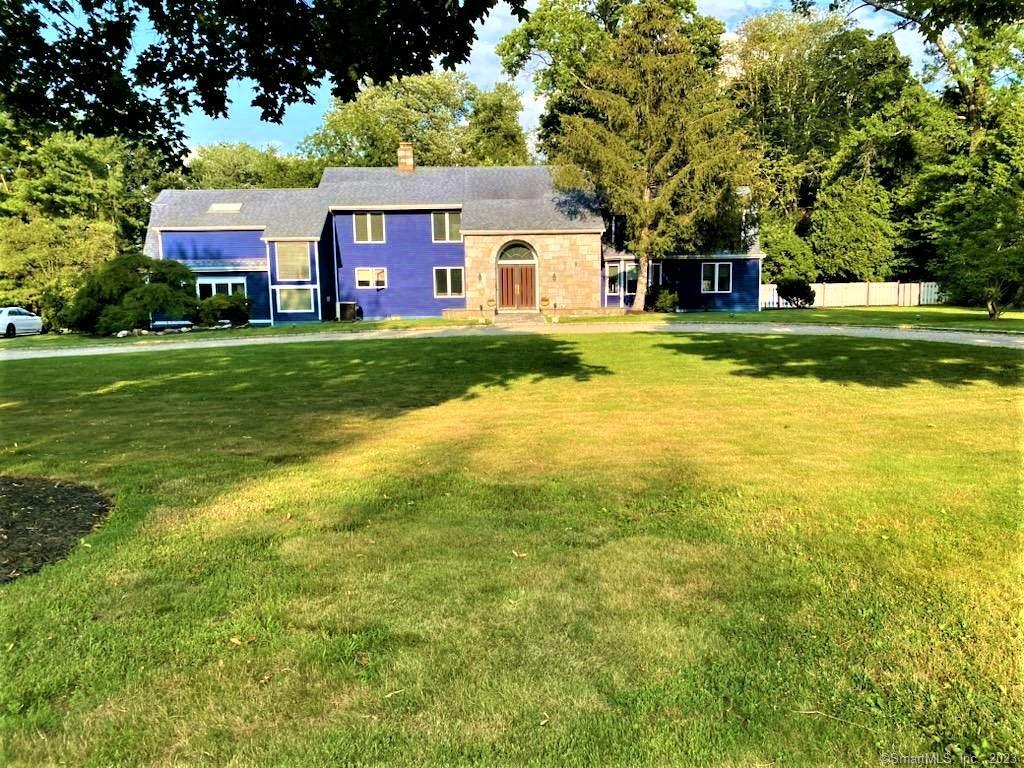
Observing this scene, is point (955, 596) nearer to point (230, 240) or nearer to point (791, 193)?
point (230, 240)

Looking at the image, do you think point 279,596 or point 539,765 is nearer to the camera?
point 539,765

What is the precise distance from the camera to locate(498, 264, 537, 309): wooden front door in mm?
33906

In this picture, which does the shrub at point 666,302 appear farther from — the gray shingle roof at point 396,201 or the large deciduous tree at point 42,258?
the large deciduous tree at point 42,258

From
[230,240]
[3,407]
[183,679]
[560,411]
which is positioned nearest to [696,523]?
[183,679]

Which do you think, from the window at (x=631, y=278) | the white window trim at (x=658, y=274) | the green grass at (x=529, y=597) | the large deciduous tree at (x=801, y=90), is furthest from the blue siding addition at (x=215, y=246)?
the large deciduous tree at (x=801, y=90)

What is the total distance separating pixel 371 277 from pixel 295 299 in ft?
13.4

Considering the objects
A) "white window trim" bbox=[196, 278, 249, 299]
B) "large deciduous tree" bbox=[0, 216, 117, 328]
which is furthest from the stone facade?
"large deciduous tree" bbox=[0, 216, 117, 328]

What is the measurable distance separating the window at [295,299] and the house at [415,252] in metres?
0.05

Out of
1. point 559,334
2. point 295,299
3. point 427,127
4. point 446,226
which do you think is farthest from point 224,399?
point 427,127

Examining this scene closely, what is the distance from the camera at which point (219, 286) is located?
34938 millimetres

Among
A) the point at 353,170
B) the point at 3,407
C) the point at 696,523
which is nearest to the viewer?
the point at 696,523

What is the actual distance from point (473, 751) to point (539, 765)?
25 centimetres

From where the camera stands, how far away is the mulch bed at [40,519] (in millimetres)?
4117

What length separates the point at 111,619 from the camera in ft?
11.0
